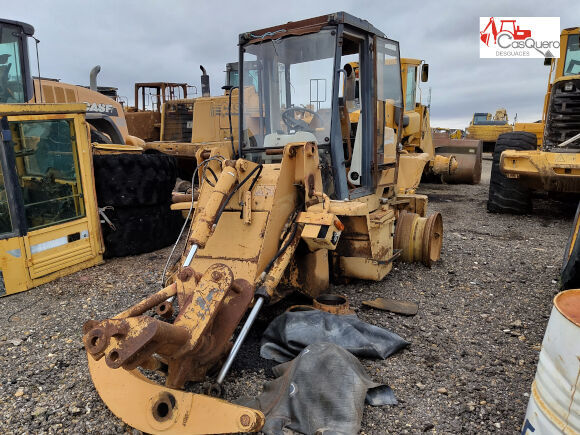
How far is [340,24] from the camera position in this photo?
387 centimetres

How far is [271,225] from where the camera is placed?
3254 mm

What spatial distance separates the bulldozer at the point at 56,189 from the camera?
4301 mm

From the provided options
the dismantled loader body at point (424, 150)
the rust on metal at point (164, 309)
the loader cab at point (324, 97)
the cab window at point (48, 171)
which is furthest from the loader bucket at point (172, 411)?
the dismantled loader body at point (424, 150)

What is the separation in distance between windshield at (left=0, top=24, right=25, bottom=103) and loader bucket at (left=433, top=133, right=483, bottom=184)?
30.5 feet

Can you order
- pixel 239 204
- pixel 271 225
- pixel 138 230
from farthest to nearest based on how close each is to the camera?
pixel 138 230 < pixel 239 204 < pixel 271 225

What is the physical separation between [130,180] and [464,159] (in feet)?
29.5

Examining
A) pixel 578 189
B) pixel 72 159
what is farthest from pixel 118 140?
pixel 578 189

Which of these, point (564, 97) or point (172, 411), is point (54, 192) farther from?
point (564, 97)

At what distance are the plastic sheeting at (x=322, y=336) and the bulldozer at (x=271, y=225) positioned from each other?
25 cm

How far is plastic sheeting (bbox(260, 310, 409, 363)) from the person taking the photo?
117 inches

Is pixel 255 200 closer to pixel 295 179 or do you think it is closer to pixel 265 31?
pixel 295 179

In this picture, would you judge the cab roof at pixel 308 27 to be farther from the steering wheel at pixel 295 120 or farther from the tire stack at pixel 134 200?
the tire stack at pixel 134 200

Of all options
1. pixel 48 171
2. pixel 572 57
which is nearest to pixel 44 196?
pixel 48 171

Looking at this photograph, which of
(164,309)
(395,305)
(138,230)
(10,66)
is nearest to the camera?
(164,309)
